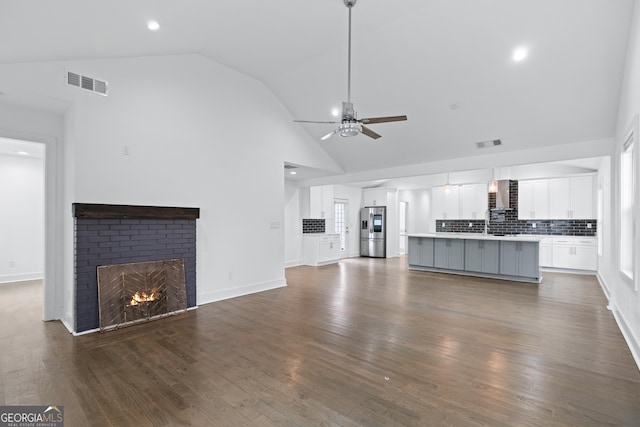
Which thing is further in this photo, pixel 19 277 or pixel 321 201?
pixel 321 201

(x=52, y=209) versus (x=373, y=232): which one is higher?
(x=52, y=209)

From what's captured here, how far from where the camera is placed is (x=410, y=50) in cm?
448

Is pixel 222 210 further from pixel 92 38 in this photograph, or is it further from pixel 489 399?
pixel 489 399

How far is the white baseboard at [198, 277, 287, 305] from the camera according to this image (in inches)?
197

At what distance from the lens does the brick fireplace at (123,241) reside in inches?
148

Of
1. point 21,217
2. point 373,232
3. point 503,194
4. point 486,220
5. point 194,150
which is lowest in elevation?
point 373,232

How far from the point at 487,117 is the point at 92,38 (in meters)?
A: 5.57

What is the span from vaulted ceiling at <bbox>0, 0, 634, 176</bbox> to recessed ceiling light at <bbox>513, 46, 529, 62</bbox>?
6cm

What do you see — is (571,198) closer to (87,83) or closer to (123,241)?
(123,241)

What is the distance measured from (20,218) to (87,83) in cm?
486

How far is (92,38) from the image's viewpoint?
11.0 feet

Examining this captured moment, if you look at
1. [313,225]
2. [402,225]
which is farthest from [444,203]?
[313,225]

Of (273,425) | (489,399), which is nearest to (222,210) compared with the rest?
(273,425)

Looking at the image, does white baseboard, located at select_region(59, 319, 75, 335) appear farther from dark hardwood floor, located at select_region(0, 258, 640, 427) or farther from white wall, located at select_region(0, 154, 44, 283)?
white wall, located at select_region(0, 154, 44, 283)
